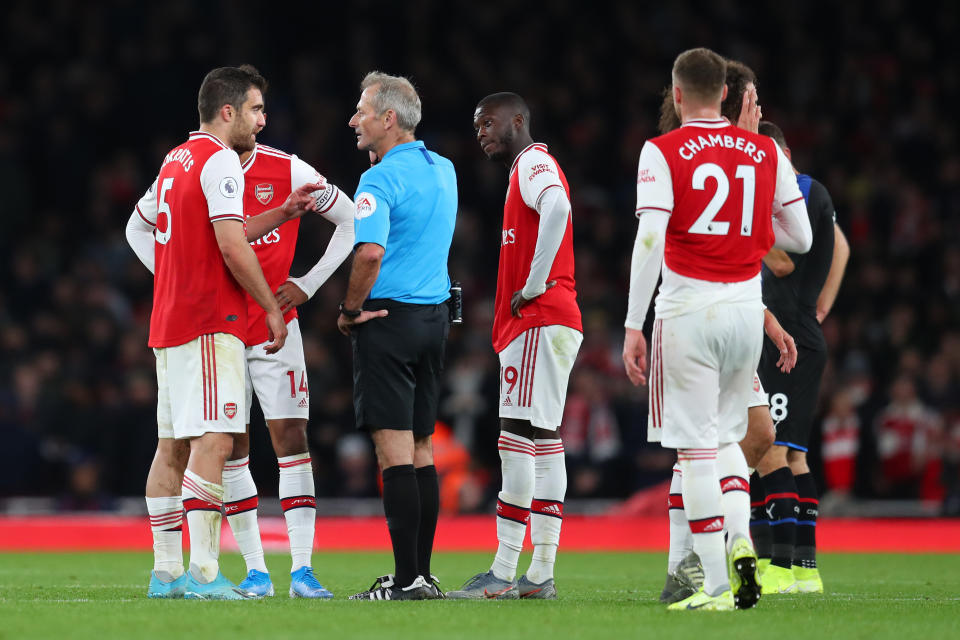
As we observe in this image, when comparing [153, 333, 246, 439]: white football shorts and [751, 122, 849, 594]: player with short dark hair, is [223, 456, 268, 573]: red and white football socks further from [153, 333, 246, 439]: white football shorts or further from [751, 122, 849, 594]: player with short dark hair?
[751, 122, 849, 594]: player with short dark hair

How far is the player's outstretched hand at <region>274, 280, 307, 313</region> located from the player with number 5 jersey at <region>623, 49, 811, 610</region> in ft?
6.64

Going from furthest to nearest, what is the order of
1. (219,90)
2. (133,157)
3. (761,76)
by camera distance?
(761,76) → (133,157) → (219,90)

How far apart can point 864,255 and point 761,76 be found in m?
3.83

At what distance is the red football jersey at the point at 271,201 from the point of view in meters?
7.41

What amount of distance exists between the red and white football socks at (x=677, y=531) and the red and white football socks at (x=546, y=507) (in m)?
0.60

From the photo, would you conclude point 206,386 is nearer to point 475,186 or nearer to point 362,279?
point 362,279

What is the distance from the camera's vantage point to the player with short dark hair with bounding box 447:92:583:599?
7.09 m

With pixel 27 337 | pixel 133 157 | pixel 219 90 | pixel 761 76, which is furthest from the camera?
pixel 761 76

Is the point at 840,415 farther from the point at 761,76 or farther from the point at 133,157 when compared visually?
the point at 133,157

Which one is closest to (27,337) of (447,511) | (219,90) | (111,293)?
(111,293)

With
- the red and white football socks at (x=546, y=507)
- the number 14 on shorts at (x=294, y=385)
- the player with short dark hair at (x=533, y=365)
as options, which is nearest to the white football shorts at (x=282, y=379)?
the number 14 on shorts at (x=294, y=385)

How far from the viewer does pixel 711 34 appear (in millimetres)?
20281

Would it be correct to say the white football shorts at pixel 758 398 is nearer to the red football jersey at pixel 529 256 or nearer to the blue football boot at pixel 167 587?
the red football jersey at pixel 529 256

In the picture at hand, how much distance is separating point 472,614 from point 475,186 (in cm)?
1279
